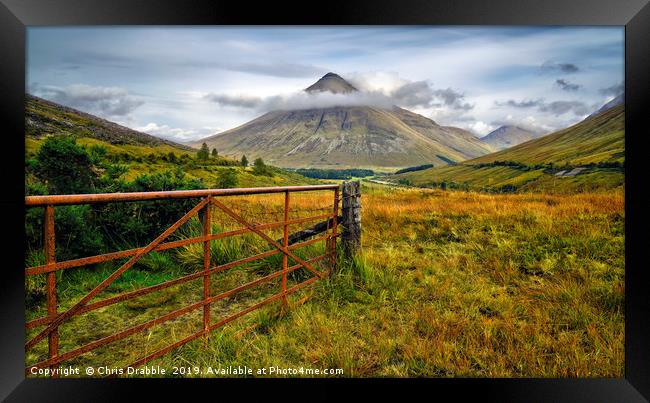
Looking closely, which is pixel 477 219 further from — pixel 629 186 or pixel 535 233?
pixel 629 186

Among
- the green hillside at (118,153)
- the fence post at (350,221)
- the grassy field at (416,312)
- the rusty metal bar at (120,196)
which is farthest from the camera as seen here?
the green hillside at (118,153)

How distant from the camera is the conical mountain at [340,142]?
468 ft

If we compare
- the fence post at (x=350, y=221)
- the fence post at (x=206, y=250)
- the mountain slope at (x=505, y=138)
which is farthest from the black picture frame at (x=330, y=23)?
the mountain slope at (x=505, y=138)

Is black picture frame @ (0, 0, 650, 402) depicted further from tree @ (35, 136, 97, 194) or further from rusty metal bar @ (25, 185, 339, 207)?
tree @ (35, 136, 97, 194)

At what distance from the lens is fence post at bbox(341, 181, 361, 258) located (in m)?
4.71

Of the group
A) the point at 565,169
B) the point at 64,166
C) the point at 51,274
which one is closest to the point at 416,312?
the point at 51,274

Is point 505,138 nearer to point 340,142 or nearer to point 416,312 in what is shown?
point 340,142

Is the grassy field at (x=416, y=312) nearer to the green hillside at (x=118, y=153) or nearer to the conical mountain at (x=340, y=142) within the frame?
the green hillside at (x=118, y=153)

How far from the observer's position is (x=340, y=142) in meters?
169

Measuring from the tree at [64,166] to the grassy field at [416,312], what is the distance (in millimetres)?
1723

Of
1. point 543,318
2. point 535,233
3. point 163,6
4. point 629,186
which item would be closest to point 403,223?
point 535,233

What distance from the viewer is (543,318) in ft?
11.6

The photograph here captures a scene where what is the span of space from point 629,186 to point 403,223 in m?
4.97

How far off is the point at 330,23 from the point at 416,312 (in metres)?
3.09
